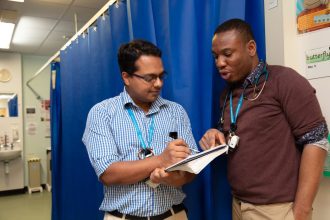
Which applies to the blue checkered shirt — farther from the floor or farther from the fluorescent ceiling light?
the floor

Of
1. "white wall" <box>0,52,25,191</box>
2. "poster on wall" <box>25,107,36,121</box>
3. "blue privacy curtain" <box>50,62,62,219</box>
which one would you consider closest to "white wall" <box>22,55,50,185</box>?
"poster on wall" <box>25,107,36,121</box>

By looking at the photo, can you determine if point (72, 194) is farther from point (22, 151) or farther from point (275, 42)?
point (22, 151)

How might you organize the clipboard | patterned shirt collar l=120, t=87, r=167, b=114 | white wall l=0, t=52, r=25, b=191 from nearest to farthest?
the clipboard < patterned shirt collar l=120, t=87, r=167, b=114 < white wall l=0, t=52, r=25, b=191

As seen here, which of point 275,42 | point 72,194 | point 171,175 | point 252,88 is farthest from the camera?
point 72,194

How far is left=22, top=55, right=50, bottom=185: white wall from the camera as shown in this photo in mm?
5465

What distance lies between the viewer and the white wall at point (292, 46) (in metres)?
1.16

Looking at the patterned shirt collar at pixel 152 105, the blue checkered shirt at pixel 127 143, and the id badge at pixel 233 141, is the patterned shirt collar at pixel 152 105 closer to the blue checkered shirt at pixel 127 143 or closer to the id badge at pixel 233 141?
the blue checkered shirt at pixel 127 143

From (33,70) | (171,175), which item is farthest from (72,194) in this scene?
(33,70)

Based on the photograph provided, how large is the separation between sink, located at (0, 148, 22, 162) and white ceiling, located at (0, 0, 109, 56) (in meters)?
1.69

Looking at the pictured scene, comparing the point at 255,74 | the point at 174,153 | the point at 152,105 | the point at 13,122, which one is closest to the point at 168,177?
the point at 174,153

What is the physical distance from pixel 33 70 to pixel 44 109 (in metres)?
0.74

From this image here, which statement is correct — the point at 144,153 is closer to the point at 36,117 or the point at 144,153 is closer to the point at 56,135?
the point at 56,135

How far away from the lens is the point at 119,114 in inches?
45.4

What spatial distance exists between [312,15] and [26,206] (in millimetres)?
4606
